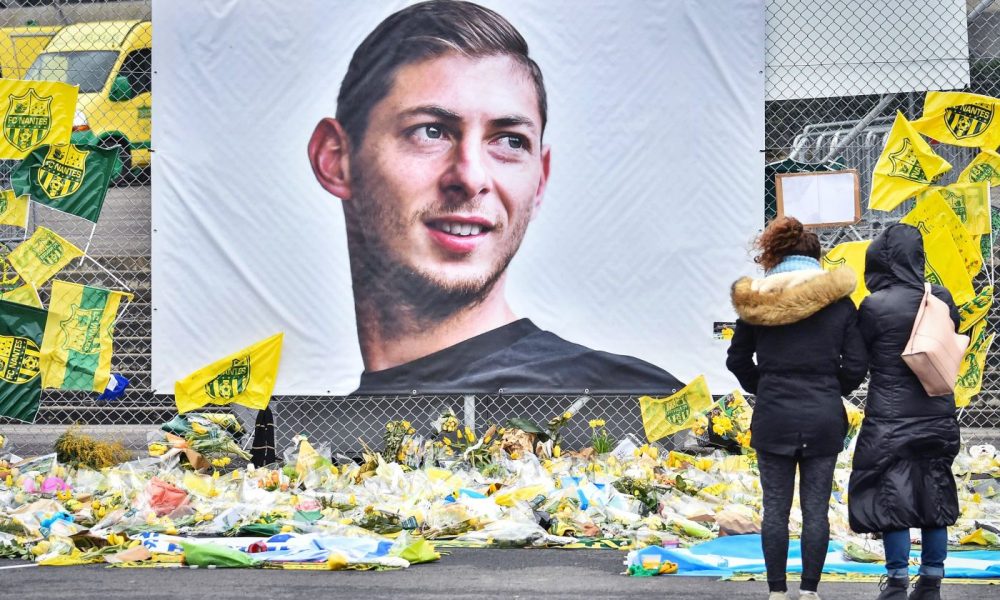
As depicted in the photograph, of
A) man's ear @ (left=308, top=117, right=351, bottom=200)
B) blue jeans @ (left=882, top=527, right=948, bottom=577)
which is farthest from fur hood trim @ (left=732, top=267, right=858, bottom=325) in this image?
man's ear @ (left=308, top=117, right=351, bottom=200)

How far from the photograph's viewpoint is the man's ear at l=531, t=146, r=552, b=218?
7941mm

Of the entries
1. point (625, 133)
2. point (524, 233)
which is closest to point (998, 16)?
point (625, 133)

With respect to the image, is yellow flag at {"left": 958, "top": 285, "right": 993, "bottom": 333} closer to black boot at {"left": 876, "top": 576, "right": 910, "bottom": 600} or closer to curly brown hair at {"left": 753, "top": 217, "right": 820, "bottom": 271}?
curly brown hair at {"left": 753, "top": 217, "right": 820, "bottom": 271}

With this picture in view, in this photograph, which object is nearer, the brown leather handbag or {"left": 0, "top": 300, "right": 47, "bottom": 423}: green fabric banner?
the brown leather handbag

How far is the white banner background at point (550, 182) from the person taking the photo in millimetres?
7805

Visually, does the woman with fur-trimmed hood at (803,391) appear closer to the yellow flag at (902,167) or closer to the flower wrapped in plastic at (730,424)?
the flower wrapped in plastic at (730,424)

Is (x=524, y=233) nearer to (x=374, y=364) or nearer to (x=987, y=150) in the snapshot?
(x=374, y=364)

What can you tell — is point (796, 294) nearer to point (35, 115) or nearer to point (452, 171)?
point (452, 171)

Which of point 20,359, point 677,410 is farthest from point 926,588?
point 20,359

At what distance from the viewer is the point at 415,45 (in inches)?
318

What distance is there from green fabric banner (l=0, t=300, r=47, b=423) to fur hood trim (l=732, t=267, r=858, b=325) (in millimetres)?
5168

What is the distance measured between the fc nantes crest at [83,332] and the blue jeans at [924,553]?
5.30 meters

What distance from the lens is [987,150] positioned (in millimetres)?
7793

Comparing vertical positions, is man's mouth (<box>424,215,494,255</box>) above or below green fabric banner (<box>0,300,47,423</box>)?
above
